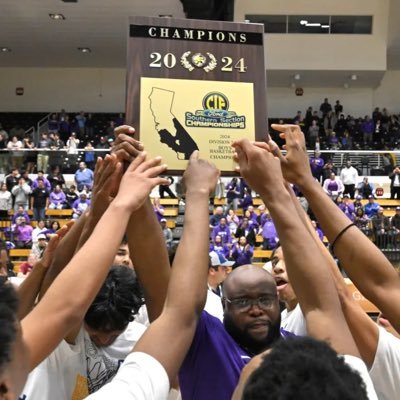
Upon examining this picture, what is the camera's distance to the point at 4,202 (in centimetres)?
1686

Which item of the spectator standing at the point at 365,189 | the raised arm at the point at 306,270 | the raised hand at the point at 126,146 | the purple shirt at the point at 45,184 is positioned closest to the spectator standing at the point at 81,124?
the purple shirt at the point at 45,184

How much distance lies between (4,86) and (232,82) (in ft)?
87.8

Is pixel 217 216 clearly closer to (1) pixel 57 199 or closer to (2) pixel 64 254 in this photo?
(1) pixel 57 199

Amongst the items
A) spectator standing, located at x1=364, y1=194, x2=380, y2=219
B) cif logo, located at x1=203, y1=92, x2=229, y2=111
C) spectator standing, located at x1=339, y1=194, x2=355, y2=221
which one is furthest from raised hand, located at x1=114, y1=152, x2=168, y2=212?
spectator standing, located at x1=364, y1=194, x2=380, y2=219

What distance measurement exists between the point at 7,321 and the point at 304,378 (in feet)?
1.61

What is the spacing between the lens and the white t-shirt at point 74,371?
1956mm

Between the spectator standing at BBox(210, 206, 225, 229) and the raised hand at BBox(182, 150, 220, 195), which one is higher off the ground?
the raised hand at BBox(182, 150, 220, 195)

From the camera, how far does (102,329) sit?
2221 mm

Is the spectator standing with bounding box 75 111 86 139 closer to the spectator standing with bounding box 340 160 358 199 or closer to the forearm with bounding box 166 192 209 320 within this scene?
the spectator standing with bounding box 340 160 358 199

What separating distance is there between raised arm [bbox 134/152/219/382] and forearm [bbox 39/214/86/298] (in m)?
0.54

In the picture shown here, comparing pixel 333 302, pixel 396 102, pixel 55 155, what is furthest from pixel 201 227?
pixel 396 102

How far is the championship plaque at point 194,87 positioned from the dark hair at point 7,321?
946 millimetres

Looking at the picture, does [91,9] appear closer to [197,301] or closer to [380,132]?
[380,132]

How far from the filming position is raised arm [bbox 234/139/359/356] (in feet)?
4.85
